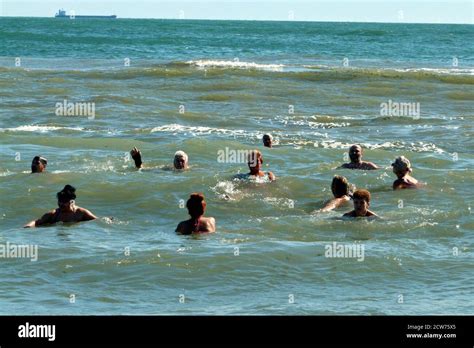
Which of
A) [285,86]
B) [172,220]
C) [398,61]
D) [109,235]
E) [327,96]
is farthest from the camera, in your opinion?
[398,61]

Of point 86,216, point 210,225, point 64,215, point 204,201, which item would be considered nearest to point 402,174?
point 204,201

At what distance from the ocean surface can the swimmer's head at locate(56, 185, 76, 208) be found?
0.34 metres

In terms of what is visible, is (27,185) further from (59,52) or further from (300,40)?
(300,40)

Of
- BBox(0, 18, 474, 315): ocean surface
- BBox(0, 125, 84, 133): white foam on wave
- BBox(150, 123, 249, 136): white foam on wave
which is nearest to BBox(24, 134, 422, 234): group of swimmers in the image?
BBox(0, 18, 474, 315): ocean surface

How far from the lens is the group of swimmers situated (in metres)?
12.6

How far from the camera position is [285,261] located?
37.4 feet

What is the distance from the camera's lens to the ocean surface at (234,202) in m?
10.2

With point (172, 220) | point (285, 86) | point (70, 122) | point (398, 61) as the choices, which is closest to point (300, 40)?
point (398, 61)

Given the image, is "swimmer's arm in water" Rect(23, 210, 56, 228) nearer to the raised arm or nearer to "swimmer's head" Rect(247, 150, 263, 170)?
the raised arm

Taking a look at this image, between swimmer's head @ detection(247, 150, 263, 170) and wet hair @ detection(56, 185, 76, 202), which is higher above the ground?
swimmer's head @ detection(247, 150, 263, 170)

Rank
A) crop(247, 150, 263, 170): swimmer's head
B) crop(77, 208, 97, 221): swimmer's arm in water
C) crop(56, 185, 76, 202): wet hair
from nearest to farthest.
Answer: crop(56, 185, 76, 202): wet hair
crop(77, 208, 97, 221): swimmer's arm in water
crop(247, 150, 263, 170): swimmer's head

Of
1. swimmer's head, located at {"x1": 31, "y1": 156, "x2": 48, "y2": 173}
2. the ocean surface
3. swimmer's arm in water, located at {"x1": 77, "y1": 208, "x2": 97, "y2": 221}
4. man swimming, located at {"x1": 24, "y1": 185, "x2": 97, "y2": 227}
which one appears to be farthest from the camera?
swimmer's head, located at {"x1": 31, "y1": 156, "x2": 48, "y2": 173}

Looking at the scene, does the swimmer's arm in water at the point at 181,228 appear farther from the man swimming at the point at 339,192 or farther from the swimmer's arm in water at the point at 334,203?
the man swimming at the point at 339,192

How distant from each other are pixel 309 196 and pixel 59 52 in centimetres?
4408
